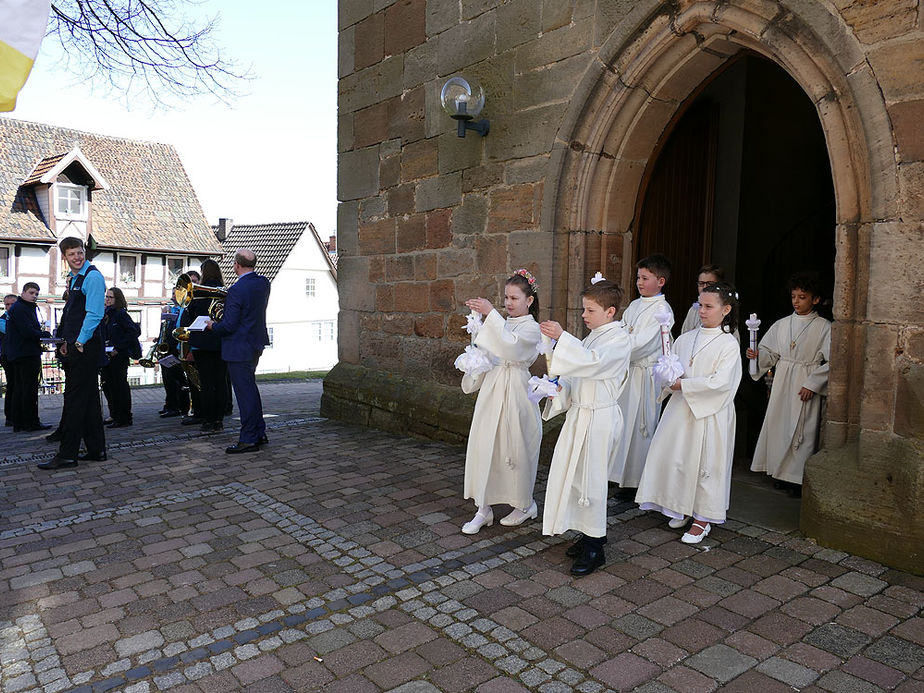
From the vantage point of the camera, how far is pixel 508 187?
602cm

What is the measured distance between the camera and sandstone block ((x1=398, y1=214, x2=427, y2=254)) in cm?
694

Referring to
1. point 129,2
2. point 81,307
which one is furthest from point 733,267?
point 129,2

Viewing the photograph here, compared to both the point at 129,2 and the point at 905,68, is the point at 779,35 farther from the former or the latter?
the point at 129,2

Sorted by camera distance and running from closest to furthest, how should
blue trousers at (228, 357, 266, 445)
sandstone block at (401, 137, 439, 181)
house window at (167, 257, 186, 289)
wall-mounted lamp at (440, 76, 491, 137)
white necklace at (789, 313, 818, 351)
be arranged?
white necklace at (789, 313, 818, 351) < wall-mounted lamp at (440, 76, 491, 137) < blue trousers at (228, 357, 266, 445) < sandstone block at (401, 137, 439, 181) < house window at (167, 257, 186, 289)

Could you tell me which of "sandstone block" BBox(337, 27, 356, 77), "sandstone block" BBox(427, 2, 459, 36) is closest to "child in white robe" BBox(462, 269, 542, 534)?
"sandstone block" BBox(427, 2, 459, 36)

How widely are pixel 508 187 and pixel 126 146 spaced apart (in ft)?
90.6

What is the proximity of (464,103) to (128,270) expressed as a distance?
2465 cm

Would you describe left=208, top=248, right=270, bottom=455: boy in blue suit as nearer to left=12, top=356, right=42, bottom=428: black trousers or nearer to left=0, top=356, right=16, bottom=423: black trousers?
left=12, top=356, right=42, bottom=428: black trousers

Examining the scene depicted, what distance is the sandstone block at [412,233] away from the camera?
6941 millimetres

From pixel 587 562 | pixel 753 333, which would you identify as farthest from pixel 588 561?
pixel 753 333

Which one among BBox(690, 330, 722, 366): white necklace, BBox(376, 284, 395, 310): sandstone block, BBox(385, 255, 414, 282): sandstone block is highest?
BBox(385, 255, 414, 282): sandstone block

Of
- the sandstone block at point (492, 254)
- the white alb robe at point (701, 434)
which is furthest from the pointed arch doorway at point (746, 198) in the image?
the white alb robe at point (701, 434)

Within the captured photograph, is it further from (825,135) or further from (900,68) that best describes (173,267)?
(900,68)

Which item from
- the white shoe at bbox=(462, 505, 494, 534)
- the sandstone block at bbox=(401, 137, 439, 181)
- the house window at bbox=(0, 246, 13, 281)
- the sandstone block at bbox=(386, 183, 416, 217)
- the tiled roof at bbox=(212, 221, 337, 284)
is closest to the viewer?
the white shoe at bbox=(462, 505, 494, 534)
